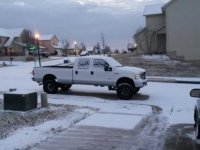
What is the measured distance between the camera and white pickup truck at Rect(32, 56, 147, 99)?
17656 millimetres

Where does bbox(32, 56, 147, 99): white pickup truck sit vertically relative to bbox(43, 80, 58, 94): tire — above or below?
above

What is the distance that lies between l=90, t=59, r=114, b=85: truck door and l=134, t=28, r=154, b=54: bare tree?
30.6 m

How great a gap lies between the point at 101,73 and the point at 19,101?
6363 millimetres

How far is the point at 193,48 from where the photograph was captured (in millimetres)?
40875

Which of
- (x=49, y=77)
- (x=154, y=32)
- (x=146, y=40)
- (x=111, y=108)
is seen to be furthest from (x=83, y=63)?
(x=146, y=40)

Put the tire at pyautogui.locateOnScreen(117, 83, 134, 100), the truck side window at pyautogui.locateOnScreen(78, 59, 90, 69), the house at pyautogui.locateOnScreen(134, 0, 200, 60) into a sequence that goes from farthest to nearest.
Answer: the house at pyautogui.locateOnScreen(134, 0, 200, 60), the truck side window at pyautogui.locateOnScreen(78, 59, 90, 69), the tire at pyautogui.locateOnScreen(117, 83, 134, 100)

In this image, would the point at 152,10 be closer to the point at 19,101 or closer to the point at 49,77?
the point at 49,77

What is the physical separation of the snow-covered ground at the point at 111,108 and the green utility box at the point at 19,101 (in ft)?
4.79

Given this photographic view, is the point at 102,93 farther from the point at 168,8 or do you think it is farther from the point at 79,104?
the point at 168,8

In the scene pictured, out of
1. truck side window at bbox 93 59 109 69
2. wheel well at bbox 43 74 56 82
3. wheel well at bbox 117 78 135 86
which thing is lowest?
wheel well at bbox 117 78 135 86

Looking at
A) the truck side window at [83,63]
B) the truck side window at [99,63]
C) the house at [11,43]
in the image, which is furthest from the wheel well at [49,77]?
the house at [11,43]

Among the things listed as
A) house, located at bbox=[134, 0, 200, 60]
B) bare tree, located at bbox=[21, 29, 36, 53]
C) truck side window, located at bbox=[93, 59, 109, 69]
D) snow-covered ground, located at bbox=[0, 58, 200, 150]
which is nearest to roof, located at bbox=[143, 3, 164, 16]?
house, located at bbox=[134, 0, 200, 60]

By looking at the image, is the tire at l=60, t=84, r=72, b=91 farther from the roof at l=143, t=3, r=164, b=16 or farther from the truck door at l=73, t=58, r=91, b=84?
the roof at l=143, t=3, r=164, b=16

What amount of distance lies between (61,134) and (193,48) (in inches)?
1297
